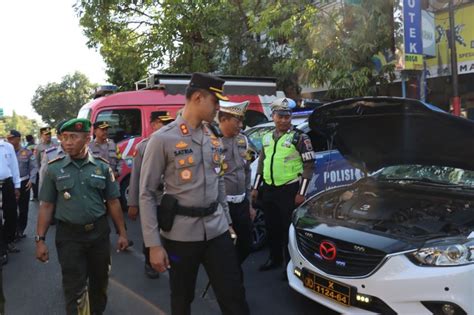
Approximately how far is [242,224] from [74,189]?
153cm

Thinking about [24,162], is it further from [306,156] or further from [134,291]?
[306,156]

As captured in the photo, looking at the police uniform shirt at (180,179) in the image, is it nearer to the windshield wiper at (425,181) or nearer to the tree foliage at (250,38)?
the windshield wiper at (425,181)

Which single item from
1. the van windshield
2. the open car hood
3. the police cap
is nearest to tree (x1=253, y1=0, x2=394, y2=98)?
the van windshield

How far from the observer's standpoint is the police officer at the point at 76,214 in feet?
10.2

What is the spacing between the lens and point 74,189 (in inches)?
126

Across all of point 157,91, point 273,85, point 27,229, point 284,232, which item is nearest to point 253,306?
point 284,232

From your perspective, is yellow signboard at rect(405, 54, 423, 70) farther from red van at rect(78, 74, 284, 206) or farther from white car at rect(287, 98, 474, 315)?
red van at rect(78, 74, 284, 206)

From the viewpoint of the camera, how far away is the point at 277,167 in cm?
459

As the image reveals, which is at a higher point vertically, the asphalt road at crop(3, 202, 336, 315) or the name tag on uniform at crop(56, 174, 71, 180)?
the name tag on uniform at crop(56, 174, 71, 180)

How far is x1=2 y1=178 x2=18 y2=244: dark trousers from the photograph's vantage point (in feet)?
19.5

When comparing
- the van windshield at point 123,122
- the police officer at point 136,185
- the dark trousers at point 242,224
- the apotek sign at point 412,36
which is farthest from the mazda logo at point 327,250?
the van windshield at point 123,122

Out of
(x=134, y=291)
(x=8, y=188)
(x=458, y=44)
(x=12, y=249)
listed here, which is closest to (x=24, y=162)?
(x=8, y=188)

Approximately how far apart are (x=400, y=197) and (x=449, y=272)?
1237 millimetres

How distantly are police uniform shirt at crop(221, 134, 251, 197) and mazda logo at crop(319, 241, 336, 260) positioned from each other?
957 millimetres
